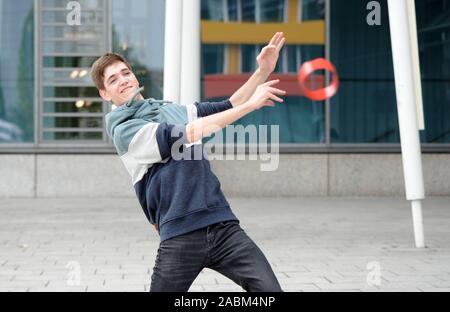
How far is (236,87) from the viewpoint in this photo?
1478cm

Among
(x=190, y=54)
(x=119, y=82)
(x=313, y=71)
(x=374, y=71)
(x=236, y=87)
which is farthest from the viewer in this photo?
(x=374, y=71)

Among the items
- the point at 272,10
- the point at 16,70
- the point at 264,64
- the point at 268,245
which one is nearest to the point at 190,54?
the point at 268,245

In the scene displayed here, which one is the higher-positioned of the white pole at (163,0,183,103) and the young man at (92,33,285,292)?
the white pole at (163,0,183,103)

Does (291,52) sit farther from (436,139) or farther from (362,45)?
(436,139)

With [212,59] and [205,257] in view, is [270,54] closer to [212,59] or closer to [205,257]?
[205,257]

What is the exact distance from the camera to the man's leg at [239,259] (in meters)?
3.60

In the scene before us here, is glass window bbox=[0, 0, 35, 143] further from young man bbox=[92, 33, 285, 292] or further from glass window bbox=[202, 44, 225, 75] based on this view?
young man bbox=[92, 33, 285, 292]

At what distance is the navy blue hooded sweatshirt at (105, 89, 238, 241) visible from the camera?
3.60 meters

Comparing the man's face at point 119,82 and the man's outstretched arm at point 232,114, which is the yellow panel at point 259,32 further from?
the man's outstretched arm at point 232,114

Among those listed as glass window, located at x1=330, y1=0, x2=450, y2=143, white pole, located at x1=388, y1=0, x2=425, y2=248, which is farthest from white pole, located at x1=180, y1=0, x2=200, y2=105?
glass window, located at x1=330, y1=0, x2=450, y2=143

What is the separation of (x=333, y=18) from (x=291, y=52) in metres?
1.04

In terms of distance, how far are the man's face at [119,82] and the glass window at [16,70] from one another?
11.3 meters

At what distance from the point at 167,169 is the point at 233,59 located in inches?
449

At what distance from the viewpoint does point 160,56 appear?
48.3 feet
